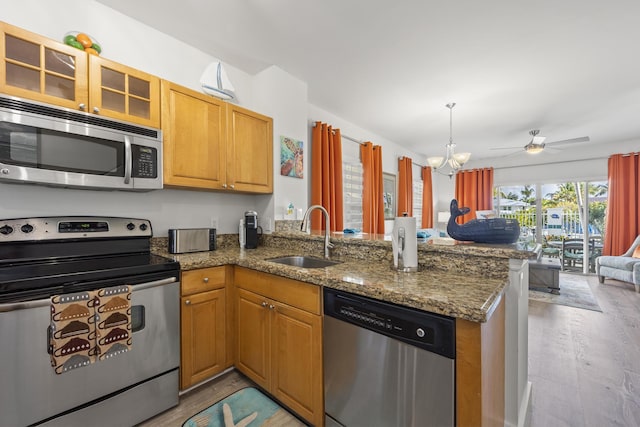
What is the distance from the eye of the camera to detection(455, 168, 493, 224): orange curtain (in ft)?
21.1

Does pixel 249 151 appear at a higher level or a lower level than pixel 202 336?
higher

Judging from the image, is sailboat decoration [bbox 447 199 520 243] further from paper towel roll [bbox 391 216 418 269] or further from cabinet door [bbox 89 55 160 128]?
cabinet door [bbox 89 55 160 128]

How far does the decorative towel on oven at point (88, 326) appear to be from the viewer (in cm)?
123

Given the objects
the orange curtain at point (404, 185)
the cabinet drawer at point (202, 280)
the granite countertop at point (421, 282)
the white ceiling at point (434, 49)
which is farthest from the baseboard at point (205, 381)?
the orange curtain at point (404, 185)

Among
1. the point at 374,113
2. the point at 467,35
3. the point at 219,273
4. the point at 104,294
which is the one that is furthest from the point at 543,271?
the point at 104,294

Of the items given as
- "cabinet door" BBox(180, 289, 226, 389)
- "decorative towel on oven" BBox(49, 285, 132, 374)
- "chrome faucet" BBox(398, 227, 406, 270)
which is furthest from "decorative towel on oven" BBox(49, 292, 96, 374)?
"chrome faucet" BBox(398, 227, 406, 270)

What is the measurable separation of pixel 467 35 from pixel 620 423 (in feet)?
9.10

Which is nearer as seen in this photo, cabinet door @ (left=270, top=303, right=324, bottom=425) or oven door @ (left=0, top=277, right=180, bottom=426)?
oven door @ (left=0, top=277, right=180, bottom=426)

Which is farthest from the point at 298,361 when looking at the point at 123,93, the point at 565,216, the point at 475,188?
the point at 565,216

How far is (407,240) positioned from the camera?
1.42m

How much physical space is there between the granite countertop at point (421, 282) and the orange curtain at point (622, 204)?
593 cm

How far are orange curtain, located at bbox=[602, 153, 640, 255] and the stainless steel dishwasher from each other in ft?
21.2

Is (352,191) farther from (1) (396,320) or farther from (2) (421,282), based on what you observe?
(1) (396,320)

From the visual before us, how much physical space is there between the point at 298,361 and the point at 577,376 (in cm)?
217
